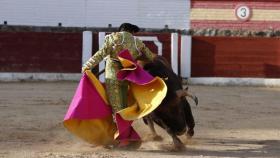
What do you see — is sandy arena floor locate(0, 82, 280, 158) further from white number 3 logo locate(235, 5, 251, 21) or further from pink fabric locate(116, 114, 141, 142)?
white number 3 logo locate(235, 5, 251, 21)

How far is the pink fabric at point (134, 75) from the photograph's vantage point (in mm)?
4621

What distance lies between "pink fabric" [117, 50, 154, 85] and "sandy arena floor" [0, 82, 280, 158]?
0.52 m

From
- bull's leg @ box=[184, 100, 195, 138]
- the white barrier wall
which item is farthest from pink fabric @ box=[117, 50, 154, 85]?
the white barrier wall

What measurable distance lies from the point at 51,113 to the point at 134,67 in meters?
2.68

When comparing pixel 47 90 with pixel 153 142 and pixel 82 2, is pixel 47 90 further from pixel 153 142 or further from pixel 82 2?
pixel 82 2

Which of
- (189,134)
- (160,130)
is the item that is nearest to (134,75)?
(189,134)

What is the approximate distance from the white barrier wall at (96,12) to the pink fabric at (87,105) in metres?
12.6

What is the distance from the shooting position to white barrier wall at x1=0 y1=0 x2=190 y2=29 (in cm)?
1705

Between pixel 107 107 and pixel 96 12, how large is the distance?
12654 mm

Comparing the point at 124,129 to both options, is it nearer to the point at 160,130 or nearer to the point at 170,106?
the point at 170,106

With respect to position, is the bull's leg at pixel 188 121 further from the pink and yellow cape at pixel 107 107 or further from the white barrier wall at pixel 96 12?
the white barrier wall at pixel 96 12

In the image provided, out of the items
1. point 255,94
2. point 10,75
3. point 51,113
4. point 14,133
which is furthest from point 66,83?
point 14,133

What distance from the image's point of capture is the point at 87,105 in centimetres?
462

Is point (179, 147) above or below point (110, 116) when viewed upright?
below
